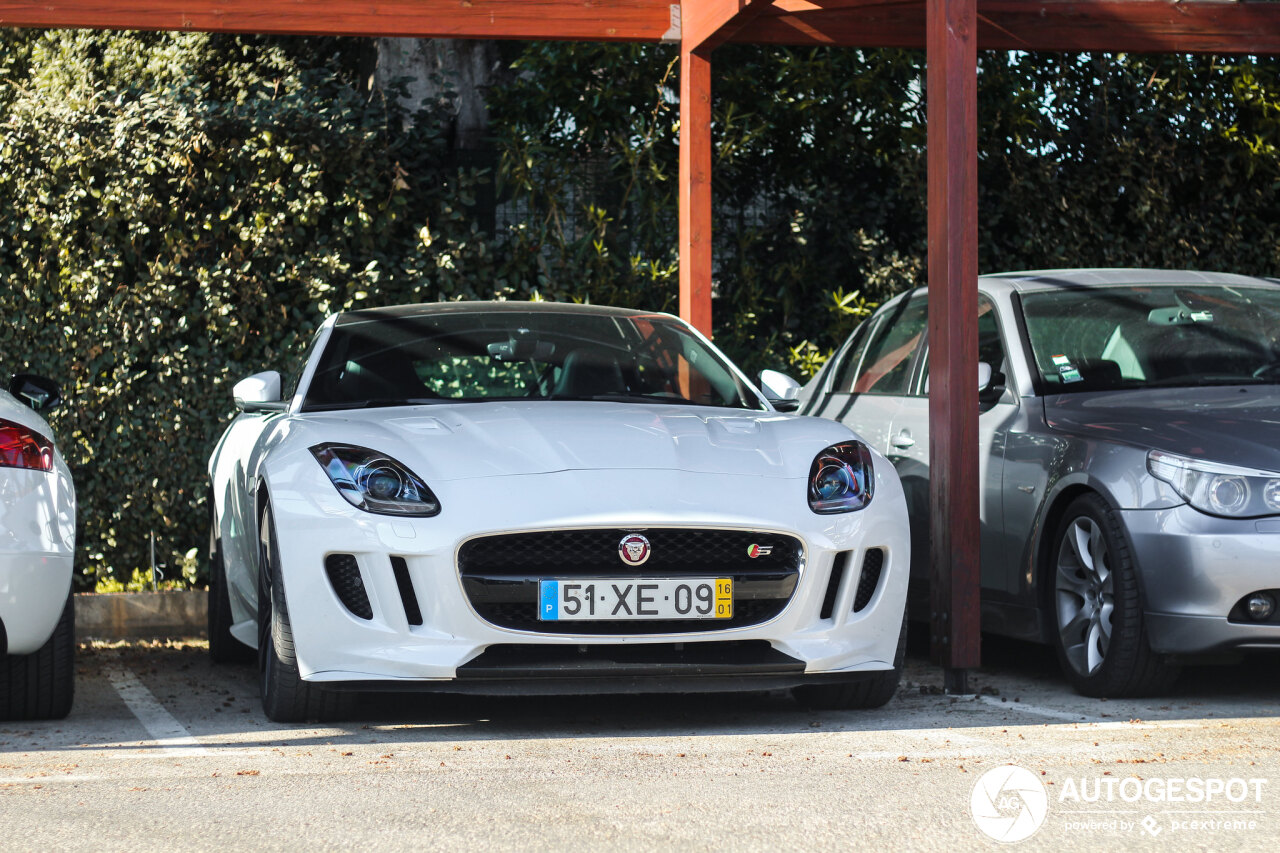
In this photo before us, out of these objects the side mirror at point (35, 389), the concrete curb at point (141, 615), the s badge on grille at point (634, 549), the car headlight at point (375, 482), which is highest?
the side mirror at point (35, 389)

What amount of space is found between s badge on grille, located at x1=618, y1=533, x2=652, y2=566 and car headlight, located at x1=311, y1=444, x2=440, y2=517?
20.4 inches

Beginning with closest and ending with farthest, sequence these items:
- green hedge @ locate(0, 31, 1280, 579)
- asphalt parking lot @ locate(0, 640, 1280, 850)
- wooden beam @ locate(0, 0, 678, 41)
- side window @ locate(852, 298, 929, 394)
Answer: asphalt parking lot @ locate(0, 640, 1280, 850) < side window @ locate(852, 298, 929, 394) < wooden beam @ locate(0, 0, 678, 41) < green hedge @ locate(0, 31, 1280, 579)

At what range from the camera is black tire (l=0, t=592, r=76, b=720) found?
17.0 feet

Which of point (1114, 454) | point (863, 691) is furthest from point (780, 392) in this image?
point (863, 691)

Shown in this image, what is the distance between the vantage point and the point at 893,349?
24.7 feet

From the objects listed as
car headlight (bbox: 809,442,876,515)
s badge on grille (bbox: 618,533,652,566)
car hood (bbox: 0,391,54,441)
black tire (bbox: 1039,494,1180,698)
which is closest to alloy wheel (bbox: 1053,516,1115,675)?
black tire (bbox: 1039,494,1180,698)

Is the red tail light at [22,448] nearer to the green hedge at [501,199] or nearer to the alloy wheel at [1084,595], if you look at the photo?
the alloy wheel at [1084,595]

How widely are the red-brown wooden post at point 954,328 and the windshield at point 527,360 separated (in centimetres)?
68

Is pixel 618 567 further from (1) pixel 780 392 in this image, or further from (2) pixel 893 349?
(2) pixel 893 349

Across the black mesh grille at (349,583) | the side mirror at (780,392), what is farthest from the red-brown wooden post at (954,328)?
the black mesh grille at (349,583)

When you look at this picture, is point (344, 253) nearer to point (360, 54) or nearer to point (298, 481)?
point (360, 54)

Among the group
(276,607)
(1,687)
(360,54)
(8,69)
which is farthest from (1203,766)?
(8,69)

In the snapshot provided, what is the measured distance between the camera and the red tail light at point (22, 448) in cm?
492
